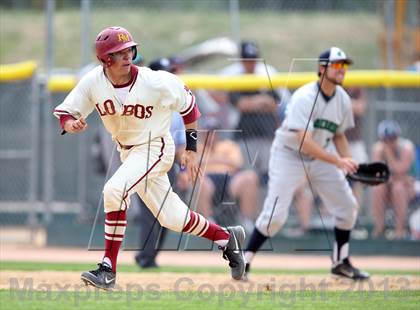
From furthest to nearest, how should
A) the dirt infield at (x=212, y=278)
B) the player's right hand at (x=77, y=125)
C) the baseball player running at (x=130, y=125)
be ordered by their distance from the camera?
the dirt infield at (x=212, y=278) → the baseball player running at (x=130, y=125) → the player's right hand at (x=77, y=125)

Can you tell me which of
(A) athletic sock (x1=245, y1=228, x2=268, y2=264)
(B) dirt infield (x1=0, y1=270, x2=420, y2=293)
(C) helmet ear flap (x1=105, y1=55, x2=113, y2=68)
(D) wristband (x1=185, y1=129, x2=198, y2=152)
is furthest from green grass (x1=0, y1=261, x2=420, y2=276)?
(C) helmet ear flap (x1=105, y1=55, x2=113, y2=68)

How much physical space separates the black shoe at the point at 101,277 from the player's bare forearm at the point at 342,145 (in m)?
3.09

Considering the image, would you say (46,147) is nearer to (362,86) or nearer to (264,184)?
(264,184)

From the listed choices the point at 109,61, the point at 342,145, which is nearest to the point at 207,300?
the point at 109,61

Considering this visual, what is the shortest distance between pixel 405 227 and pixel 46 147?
204 inches

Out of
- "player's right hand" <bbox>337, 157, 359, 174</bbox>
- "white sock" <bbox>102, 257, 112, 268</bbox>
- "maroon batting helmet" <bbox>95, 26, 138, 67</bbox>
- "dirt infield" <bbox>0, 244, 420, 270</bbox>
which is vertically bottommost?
"dirt infield" <bbox>0, 244, 420, 270</bbox>

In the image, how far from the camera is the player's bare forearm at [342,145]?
9.79 m

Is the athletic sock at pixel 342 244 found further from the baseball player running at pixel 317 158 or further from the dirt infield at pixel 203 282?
the dirt infield at pixel 203 282

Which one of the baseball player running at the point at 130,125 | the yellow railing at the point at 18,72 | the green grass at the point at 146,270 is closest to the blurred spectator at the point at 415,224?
the green grass at the point at 146,270

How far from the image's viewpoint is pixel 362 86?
44.3ft

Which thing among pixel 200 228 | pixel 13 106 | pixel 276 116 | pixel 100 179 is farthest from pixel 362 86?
pixel 200 228

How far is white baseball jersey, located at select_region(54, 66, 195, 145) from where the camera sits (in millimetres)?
7688

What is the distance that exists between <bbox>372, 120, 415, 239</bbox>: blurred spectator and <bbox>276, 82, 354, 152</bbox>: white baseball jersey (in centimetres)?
358

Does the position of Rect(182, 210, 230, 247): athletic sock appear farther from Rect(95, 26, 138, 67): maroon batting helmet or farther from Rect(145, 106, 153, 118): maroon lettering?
Rect(95, 26, 138, 67): maroon batting helmet
